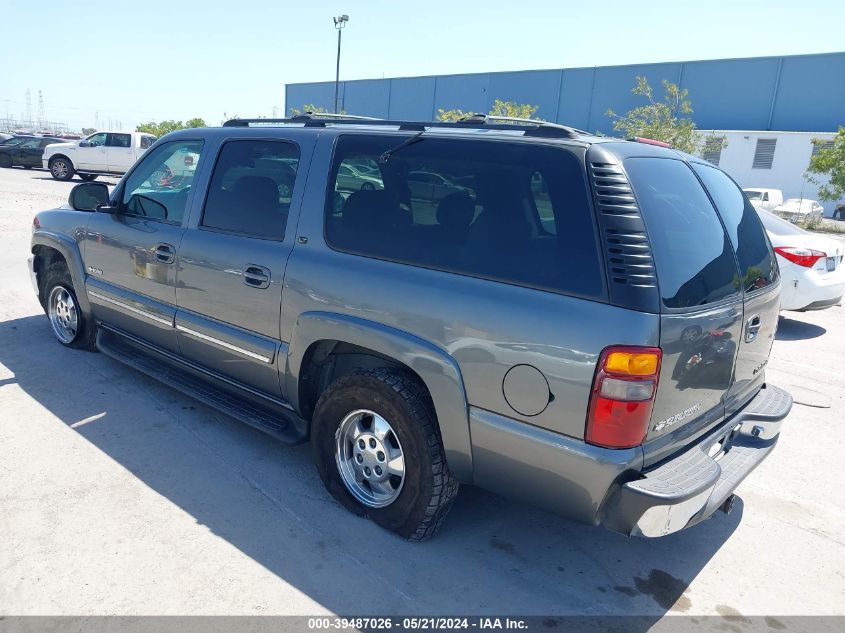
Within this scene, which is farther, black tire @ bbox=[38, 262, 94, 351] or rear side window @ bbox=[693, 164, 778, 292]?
black tire @ bbox=[38, 262, 94, 351]

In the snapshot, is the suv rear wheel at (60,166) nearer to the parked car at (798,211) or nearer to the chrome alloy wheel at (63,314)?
the chrome alloy wheel at (63,314)

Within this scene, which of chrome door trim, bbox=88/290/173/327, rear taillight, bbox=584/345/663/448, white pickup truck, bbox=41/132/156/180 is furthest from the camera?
white pickup truck, bbox=41/132/156/180

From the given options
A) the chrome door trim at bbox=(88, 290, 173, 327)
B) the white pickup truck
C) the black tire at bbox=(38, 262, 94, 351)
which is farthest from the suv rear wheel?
the chrome door trim at bbox=(88, 290, 173, 327)

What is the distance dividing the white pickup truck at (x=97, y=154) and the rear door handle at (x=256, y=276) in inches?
839

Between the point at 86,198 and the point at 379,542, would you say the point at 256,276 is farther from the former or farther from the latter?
the point at 86,198

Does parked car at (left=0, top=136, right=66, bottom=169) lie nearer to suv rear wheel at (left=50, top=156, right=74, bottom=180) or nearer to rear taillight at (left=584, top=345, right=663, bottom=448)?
suv rear wheel at (left=50, top=156, right=74, bottom=180)

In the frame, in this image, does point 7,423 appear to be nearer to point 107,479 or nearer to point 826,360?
point 107,479

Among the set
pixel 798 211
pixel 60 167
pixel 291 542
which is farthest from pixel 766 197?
pixel 291 542

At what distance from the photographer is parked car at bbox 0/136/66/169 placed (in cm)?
2594

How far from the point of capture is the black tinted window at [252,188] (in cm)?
356

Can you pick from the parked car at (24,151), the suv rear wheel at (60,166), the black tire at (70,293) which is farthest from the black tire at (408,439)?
the parked car at (24,151)

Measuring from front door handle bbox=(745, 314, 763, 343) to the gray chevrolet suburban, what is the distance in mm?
16

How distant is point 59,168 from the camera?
22.7 meters

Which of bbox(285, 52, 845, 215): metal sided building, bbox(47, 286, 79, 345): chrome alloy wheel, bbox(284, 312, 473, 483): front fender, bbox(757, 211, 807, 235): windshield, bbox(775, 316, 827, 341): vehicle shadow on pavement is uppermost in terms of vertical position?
bbox(285, 52, 845, 215): metal sided building
